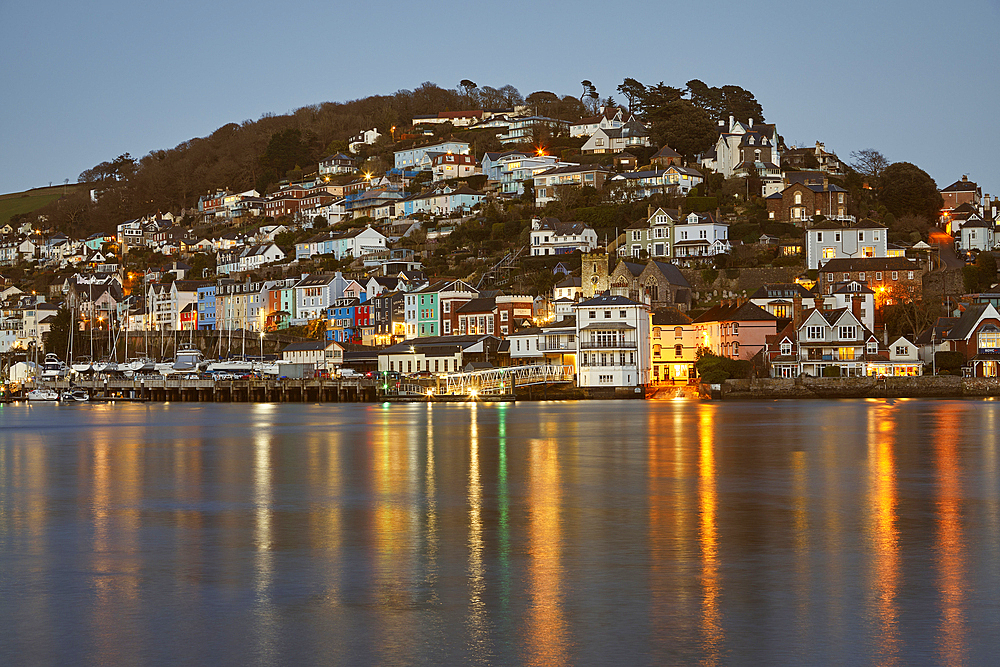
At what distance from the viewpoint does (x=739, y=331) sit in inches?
2758

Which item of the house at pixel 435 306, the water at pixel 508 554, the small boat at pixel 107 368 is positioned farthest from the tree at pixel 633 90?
the water at pixel 508 554

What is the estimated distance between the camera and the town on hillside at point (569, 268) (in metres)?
69.8

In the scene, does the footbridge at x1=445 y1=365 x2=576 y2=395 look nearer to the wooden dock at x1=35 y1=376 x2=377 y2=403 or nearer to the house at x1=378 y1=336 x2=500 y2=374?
the house at x1=378 y1=336 x2=500 y2=374

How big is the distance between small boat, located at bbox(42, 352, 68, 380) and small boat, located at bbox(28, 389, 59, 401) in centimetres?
1002

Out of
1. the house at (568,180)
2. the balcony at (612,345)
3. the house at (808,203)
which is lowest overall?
the balcony at (612,345)

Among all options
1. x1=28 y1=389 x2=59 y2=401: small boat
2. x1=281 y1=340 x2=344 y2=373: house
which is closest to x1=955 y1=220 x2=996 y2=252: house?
x1=281 y1=340 x2=344 y2=373: house

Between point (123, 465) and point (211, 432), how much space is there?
13676 mm

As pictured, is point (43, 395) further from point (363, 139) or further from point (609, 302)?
point (363, 139)

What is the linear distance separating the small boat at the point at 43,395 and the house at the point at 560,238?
129ft

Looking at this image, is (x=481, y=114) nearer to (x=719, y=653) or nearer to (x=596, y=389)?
(x=596, y=389)

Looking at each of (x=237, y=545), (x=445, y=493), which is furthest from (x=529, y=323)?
(x=237, y=545)

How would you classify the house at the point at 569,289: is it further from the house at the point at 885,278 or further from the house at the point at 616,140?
the house at the point at 616,140

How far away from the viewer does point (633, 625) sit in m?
11.4

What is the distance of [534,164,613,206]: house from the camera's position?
103 m
